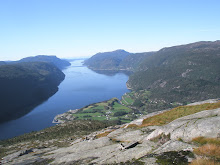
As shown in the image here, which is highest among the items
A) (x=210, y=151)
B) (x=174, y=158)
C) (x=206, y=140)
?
(x=210, y=151)

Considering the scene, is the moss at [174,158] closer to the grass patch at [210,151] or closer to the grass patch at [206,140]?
the grass patch at [210,151]

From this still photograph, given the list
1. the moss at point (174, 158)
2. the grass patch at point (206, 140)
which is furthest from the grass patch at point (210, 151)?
the grass patch at point (206, 140)

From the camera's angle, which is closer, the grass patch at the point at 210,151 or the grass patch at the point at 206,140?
the grass patch at the point at 210,151

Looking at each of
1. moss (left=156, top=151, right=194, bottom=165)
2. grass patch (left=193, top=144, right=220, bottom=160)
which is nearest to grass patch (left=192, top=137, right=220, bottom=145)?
grass patch (left=193, top=144, right=220, bottom=160)

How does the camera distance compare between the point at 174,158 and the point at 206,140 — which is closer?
the point at 174,158

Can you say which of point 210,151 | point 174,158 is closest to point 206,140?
point 210,151

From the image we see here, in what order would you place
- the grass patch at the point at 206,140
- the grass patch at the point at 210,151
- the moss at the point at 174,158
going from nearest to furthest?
the grass patch at the point at 210,151, the moss at the point at 174,158, the grass patch at the point at 206,140

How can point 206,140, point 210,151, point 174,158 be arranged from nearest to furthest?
point 210,151, point 174,158, point 206,140

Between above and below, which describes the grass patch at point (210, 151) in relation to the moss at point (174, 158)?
above

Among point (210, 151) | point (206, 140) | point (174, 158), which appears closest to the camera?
point (210, 151)

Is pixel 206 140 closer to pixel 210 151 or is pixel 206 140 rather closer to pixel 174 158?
pixel 210 151

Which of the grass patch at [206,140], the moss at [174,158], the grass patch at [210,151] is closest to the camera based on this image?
the grass patch at [210,151]

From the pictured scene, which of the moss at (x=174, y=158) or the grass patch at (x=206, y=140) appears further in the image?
the grass patch at (x=206, y=140)
